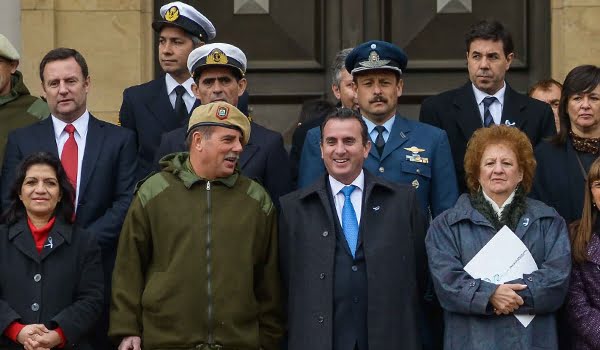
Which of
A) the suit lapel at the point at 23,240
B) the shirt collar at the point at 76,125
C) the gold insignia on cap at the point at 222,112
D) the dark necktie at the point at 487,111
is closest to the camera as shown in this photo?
the gold insignia on cap at the point at 222,112

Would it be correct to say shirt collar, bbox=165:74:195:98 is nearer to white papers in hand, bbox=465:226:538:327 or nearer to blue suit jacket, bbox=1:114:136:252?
blue suit jacket, bbox=1:114:136:252

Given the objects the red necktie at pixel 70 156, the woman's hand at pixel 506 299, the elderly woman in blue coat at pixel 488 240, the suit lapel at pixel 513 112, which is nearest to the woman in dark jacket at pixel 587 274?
the elderly woman in blue coat at pixel 488 240

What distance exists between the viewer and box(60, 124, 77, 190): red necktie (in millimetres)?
8641

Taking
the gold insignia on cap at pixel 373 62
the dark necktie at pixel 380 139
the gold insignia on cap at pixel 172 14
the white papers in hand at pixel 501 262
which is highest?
the gold insignia on cap at pixel 172 14

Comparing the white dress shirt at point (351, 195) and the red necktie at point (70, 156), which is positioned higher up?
the red necktie at point (70, 156)

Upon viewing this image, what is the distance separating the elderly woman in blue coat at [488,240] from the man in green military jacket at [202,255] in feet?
2.90

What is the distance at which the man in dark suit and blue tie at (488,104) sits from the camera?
913 centimetres

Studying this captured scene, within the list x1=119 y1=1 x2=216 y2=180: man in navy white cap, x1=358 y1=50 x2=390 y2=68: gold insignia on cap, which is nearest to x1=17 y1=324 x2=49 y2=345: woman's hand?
x1=119 y1=1 x2=216 y2=180: man in navy white cap

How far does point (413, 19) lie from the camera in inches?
450

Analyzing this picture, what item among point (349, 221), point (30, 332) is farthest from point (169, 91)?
point (30, 332)

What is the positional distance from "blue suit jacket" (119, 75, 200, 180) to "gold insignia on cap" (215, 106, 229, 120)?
1.04 metres

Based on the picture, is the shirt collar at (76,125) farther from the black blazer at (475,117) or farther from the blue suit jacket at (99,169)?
the black blazer at (475,117)

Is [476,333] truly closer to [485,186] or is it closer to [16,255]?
[485,186]

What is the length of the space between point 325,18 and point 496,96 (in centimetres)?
252
